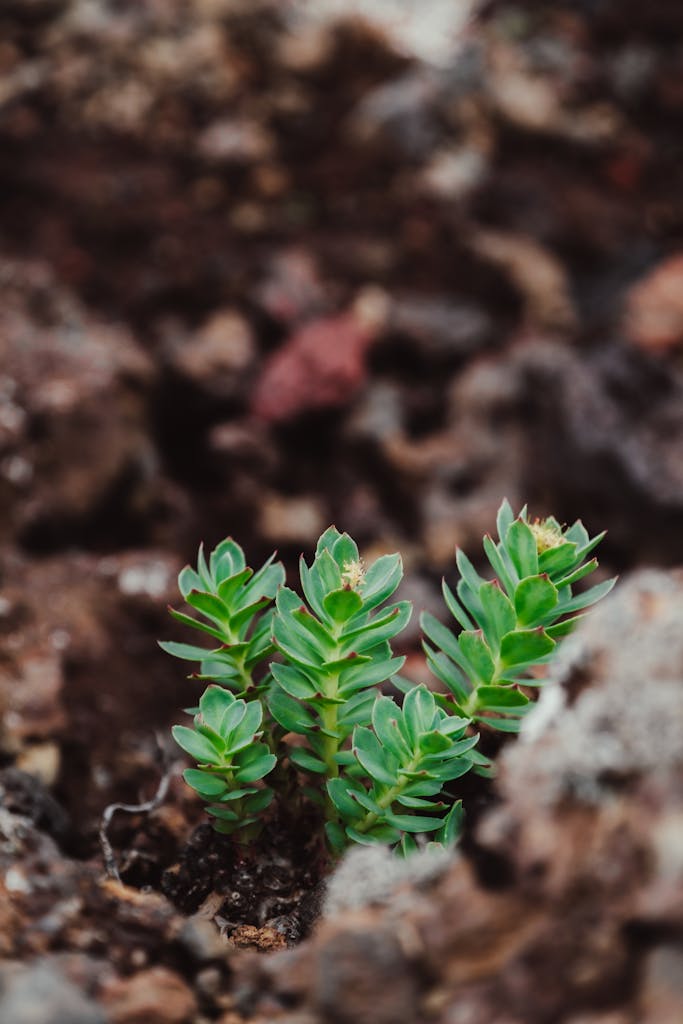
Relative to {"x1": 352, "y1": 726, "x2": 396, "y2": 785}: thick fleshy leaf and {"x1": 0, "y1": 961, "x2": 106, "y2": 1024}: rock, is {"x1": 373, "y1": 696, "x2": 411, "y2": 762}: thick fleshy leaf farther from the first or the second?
{"x1": 0, "y1": 961, "x2": 106, "y2": 1024}: rock

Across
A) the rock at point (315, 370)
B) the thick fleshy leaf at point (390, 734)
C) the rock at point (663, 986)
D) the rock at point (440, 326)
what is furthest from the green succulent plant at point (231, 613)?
the rock at point (440, 326)

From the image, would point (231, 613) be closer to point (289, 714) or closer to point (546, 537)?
point (289, 714)

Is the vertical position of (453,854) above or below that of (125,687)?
below

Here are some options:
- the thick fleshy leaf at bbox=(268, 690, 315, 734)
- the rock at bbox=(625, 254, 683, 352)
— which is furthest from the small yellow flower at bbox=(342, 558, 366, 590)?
the rock at bbox=(625, 254, 683, 352)

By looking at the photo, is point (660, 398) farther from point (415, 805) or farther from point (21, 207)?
point (21, 207)

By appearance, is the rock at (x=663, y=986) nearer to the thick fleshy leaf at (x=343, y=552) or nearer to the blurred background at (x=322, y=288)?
the thick fleshy leaf at (x=343, y=552)

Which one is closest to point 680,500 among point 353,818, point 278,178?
point 353,818
